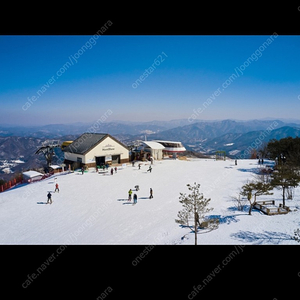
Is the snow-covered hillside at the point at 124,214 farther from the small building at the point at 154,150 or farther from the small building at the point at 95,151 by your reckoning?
the small building at the point at 154,150

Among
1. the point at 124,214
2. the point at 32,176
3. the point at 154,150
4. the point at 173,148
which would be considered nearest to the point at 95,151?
the point at 32,176

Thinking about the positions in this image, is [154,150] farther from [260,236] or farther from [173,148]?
[260,236]

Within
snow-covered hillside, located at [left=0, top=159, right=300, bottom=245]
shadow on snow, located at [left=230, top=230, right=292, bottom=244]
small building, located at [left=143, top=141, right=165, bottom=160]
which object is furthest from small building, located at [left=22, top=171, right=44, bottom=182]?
shadow on snow, located at [left=230, top=230, right=292, bottom=244]

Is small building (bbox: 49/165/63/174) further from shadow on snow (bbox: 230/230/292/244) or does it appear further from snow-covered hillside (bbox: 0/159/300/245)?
shadow on snow (bbox: 230/230/292/244)
